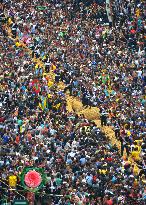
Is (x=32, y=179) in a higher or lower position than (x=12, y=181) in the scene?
higher

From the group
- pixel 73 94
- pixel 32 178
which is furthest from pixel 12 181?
pixel 73 94

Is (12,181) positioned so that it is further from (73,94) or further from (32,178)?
(73,94)

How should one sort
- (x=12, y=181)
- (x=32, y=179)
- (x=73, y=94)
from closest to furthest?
1. (x=32, y=179)
2. (x=12, y=181)
3. (x=73, y=94)

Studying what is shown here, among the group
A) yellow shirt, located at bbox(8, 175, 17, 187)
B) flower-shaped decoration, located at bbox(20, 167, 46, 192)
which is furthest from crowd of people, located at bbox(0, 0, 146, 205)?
A: flower-shaped decoration, located at bbox(20, 167, 46, 192)

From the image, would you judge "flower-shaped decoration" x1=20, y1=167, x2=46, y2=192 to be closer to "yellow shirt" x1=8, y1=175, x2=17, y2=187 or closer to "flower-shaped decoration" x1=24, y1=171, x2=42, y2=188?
"flower-shaped decoration" x1=24, y1=171, x2=42, y2=188

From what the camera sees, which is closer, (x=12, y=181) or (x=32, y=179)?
(x=32, y=179)

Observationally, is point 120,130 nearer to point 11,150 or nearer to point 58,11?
point 11,150
